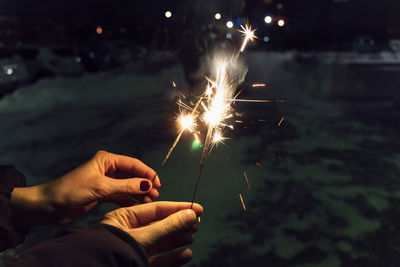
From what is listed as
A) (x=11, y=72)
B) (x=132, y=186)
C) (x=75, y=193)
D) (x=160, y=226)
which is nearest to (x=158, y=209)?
(x=160, y=226)

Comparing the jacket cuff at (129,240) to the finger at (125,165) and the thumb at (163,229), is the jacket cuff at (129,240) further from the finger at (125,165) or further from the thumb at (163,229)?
the finger at (125,165)

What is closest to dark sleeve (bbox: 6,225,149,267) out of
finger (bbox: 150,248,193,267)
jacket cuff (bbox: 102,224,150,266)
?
jacket cuff (bbox: 102,224,150,266)

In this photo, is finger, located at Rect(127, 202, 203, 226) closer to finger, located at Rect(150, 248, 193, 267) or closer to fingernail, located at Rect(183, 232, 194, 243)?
Answer: fingernail, located at Rect(183, 232, 194, 243)

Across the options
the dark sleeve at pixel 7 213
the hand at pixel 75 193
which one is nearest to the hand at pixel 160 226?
the hand at pixel 75 193

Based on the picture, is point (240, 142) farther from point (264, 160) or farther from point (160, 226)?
point (160, 226)

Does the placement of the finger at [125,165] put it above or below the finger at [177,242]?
above

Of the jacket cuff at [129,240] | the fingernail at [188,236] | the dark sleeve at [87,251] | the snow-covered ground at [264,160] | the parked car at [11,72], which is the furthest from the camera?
the parked car at [11,72]

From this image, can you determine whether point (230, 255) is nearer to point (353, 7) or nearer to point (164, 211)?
point (164, 211)

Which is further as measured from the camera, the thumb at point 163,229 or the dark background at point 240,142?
→ the dark background at point 240,142
